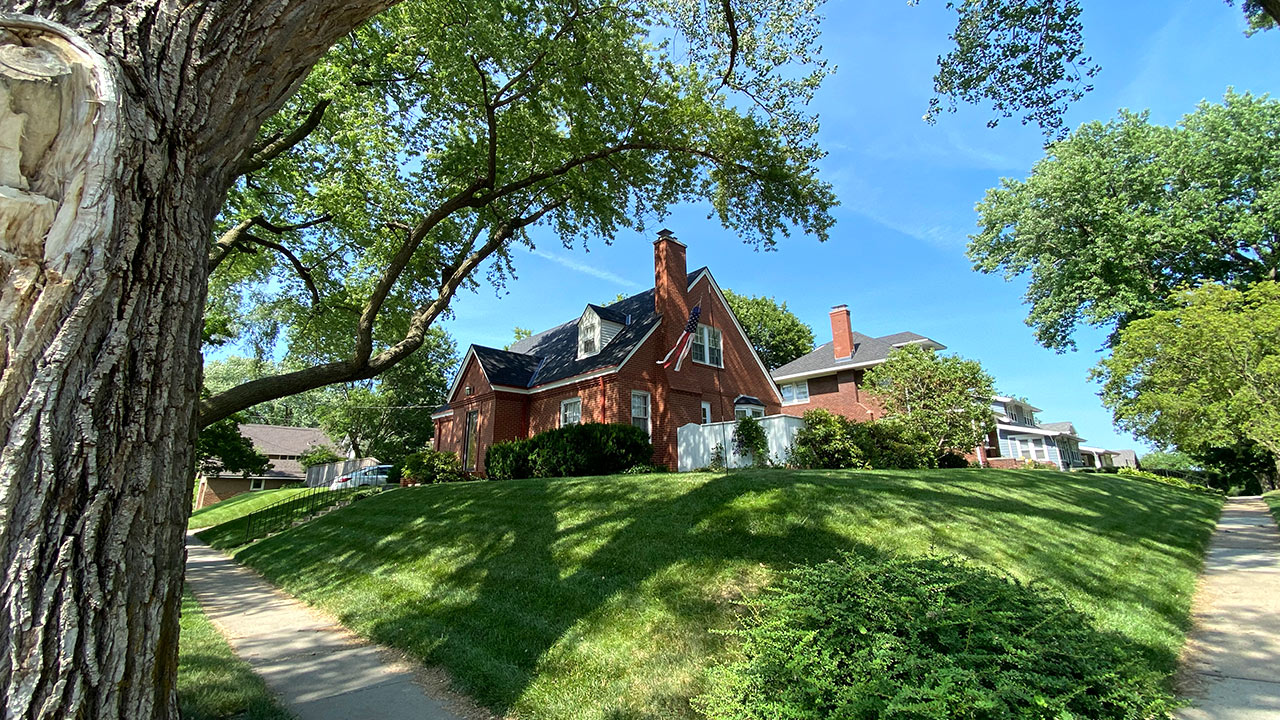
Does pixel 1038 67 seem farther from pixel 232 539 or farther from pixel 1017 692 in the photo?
pixel 232 539

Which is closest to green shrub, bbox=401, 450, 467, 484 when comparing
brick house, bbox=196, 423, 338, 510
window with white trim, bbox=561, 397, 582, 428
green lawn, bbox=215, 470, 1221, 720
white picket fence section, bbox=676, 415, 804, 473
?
window with white trim, bbox=561, 397, 582, 428

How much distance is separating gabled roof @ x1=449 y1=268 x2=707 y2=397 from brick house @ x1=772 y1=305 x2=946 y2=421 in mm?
9817

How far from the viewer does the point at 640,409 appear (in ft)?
60.1

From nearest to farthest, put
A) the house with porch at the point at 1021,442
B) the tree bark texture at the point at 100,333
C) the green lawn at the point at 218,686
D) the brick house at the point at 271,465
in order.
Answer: the tree bark texture at the point at 100,333 < the green lawn at the point at 218,686 < the house with porch at the point at 1021,442 < the brick house at the point at 271,465

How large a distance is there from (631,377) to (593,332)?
328 centimetres

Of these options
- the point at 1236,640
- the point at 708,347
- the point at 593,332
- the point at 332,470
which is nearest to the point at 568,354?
the point at 593,332

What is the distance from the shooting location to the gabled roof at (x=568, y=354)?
1880cm

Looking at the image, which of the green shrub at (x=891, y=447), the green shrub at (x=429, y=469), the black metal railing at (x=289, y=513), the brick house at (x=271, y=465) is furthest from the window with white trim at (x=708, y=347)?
the brick house at (x=271, y=465)

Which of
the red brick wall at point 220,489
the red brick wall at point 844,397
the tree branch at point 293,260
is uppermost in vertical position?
the tree branch at point 293,260

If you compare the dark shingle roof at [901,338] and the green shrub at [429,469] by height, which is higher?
the dark shingle roof at [901,338]

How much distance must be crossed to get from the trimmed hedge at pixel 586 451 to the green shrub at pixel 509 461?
48 mm

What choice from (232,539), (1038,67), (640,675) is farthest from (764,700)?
(232,539)

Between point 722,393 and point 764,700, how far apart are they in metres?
17.8

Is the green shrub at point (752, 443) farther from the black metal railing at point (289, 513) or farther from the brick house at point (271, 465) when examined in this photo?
the brick house at point (271, 465)
